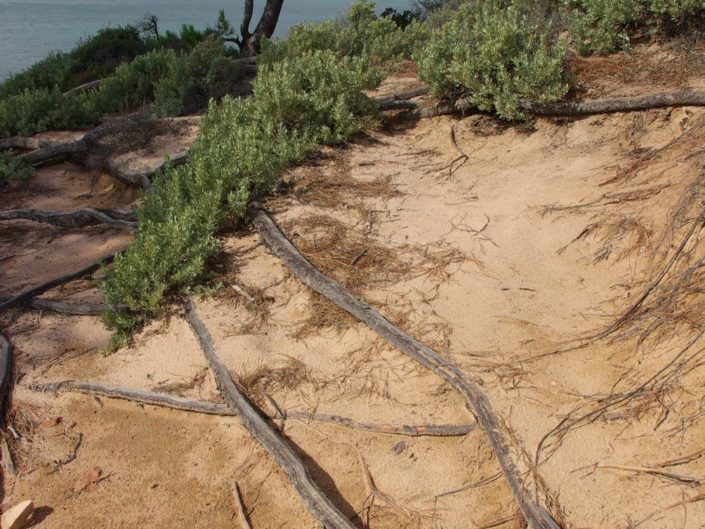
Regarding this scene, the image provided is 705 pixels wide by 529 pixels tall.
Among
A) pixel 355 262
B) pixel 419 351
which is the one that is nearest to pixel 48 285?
pixel 355 262

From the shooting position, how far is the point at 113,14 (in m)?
27.5

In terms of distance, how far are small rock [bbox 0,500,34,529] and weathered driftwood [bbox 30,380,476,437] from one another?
89 cm

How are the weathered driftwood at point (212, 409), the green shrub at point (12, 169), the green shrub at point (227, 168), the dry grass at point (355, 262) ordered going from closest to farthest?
the weathered driftwood at point (212, 409)
the dry grass at point (355, 262)
the green shrub at point (227, 168)
the green shrub at point (12, 169)

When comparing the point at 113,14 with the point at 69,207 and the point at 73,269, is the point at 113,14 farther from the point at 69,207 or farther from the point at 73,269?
the point at 73,269

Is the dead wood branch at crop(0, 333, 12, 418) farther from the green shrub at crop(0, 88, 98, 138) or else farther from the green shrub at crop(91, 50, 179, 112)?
the green shrub at crop(91, 50, 179, 112)

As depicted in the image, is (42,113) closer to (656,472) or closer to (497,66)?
(497,66)

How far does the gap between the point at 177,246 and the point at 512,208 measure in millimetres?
2670

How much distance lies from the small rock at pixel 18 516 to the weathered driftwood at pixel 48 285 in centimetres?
200

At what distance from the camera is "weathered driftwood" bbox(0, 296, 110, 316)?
5.10m

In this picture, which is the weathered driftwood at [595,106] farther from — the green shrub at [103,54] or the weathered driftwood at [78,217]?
the green shrub at [103,54]

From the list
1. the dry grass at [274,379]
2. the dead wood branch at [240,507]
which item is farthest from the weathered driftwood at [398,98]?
the dead wood branch at [240,507]

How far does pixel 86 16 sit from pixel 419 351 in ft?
89.7

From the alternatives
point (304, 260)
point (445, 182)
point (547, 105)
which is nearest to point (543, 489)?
point (304, 260)

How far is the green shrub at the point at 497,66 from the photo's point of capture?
6562mm
